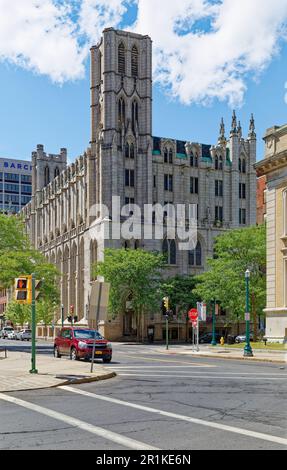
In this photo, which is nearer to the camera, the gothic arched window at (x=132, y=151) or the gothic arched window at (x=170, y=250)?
the gothic arched window at (x=132, y=151)

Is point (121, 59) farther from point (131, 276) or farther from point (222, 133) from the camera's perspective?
point (131, 276)

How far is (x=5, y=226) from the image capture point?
149 feet

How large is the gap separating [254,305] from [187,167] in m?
35.8

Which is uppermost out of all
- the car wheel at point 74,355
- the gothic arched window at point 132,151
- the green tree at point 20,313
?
the gothic arched window at point 132,151

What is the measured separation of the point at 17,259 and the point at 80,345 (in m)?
16.2

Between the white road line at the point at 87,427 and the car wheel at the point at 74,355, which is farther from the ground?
the white road line at the point at 87,427

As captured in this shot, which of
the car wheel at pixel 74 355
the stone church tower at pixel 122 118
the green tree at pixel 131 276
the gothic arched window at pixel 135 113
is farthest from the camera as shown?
the gothic arched window at pixel 135 113

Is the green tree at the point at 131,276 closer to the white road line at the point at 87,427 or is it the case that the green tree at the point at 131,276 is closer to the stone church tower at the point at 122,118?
the stone church tower at the point at 122,118

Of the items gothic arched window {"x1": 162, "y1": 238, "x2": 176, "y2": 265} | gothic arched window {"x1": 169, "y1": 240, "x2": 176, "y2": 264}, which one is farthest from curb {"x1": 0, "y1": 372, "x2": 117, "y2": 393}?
gothic arched window {"x1": 169, "y1": 240, "x2": 176, "y2": 264}

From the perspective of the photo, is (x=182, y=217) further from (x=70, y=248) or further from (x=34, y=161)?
(x=34, y=161)

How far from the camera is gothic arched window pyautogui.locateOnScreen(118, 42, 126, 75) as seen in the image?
275ft

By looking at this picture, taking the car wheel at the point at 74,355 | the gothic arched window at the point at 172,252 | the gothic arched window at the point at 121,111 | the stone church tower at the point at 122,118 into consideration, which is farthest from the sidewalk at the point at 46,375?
the gothic arched window at the point at 121,111

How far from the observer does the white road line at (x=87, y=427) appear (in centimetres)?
957

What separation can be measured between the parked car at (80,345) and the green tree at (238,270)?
71.6 ft
